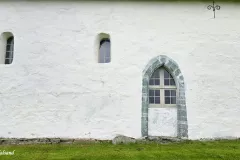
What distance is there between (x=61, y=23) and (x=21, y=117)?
10.3 feet

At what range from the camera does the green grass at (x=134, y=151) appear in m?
5.70

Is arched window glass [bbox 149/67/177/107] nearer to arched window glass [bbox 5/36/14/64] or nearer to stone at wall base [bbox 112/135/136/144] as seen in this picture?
stone at wall base [bbox 112/135/136/144]

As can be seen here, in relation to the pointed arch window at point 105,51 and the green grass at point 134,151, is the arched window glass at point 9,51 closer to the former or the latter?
the green grass at point 134,151

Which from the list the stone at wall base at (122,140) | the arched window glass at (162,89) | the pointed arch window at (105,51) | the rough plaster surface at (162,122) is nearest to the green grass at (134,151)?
the stone at wall base at (122,140)

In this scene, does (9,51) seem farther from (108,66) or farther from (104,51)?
(108,66)

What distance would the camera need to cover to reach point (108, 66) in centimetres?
750

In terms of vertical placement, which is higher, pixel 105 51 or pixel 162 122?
pixel 105 51

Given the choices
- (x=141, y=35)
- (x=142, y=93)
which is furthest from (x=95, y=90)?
(x=141, y=35)

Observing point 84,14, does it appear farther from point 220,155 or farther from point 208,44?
point 220,155

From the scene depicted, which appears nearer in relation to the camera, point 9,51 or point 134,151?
point 134,151

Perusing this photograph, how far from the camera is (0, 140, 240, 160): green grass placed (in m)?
5.70

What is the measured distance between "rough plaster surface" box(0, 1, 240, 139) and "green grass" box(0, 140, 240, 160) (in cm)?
50

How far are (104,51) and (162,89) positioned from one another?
2203 mm

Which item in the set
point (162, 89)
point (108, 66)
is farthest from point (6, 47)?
point (162, 89)
